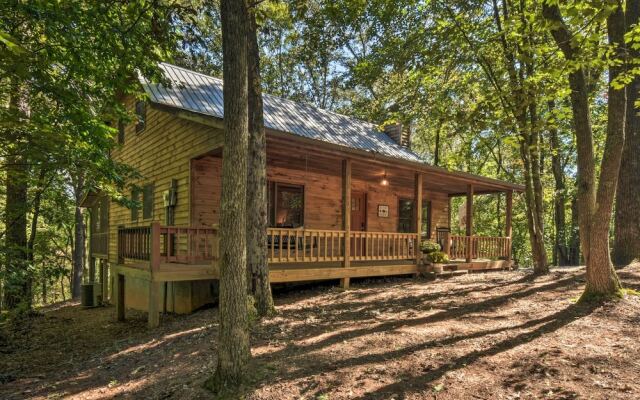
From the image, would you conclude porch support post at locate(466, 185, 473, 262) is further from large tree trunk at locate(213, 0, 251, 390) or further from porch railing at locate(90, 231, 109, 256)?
porch railing at locate(90, 231, 109, 256)

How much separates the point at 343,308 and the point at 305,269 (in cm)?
192

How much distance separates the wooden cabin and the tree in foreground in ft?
13.8

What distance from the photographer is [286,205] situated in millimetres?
11273

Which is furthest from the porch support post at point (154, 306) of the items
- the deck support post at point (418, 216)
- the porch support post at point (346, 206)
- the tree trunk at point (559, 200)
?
the tree trunk at point (559, 200)

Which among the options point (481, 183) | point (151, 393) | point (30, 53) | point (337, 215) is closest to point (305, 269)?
point (337, 215)

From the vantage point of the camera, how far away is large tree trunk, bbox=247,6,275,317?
6.30 metres

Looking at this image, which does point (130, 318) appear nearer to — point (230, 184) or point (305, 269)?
point (305, 269)

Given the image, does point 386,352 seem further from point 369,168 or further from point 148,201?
point 148,201

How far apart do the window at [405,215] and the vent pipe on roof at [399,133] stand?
293cm

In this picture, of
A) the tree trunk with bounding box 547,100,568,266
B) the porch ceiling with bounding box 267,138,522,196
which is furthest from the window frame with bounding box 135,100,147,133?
the tree trunk with bounding box 547,100,568,266

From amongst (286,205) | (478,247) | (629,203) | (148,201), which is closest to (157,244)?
(286,205)

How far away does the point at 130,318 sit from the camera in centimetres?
995

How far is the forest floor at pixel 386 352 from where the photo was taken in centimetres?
361

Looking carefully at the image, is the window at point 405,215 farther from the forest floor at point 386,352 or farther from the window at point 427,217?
the forest floor at point 386,352
